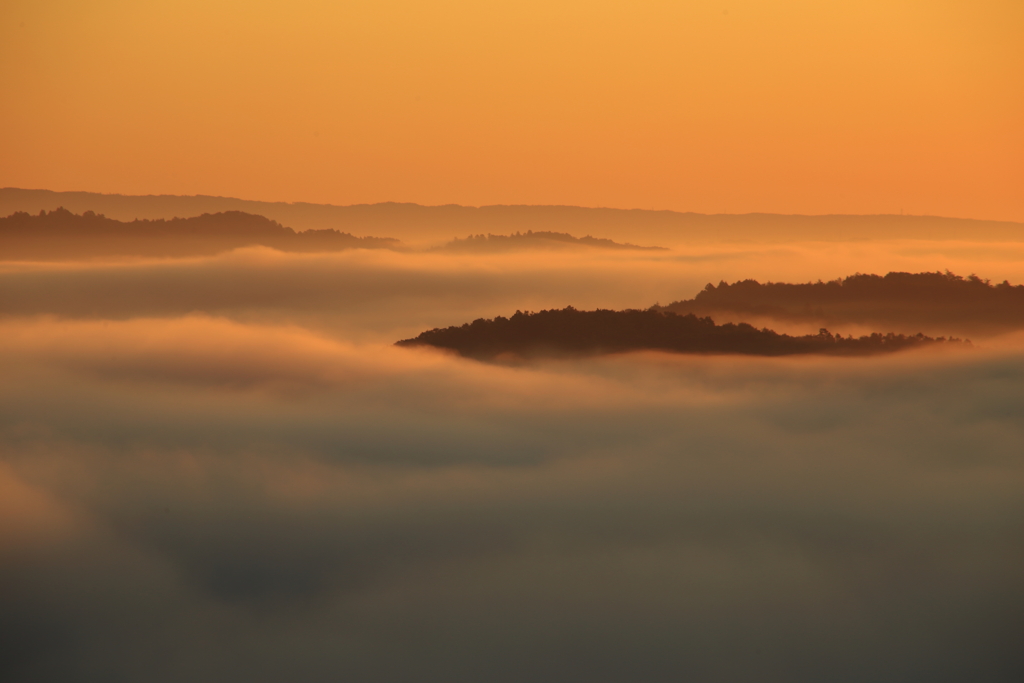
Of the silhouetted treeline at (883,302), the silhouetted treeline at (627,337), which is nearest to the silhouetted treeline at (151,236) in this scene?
the silhouetted treeline at (883,302)

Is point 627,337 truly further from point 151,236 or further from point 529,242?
point 151,236

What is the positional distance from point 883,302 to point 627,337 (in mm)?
31150

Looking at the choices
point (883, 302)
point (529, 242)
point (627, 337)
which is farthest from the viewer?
point (529, 242)

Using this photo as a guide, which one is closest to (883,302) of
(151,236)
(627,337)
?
(627,337)

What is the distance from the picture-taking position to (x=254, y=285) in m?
145

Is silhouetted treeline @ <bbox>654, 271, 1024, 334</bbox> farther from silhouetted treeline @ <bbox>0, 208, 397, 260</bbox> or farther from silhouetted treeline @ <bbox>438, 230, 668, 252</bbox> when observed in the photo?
silhouetted treeline @ <bbox>0, 208, 397, 260</bbox>

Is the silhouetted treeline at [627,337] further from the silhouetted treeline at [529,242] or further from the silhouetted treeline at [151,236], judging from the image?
the silhouetted treeline at [151,236]

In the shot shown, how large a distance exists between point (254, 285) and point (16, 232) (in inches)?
1477

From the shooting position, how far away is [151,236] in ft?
504

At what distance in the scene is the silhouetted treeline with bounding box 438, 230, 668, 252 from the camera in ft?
429

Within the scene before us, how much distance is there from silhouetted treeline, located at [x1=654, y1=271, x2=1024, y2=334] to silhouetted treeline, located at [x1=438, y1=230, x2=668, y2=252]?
37.0 meters

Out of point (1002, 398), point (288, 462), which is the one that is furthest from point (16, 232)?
point (1002, 398)

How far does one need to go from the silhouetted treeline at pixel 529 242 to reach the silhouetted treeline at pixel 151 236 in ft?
82.2

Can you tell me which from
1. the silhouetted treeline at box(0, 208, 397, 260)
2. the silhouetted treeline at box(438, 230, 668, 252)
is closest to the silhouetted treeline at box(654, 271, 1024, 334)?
the silhouetted treeline at box(438, 230, 668, 252)
